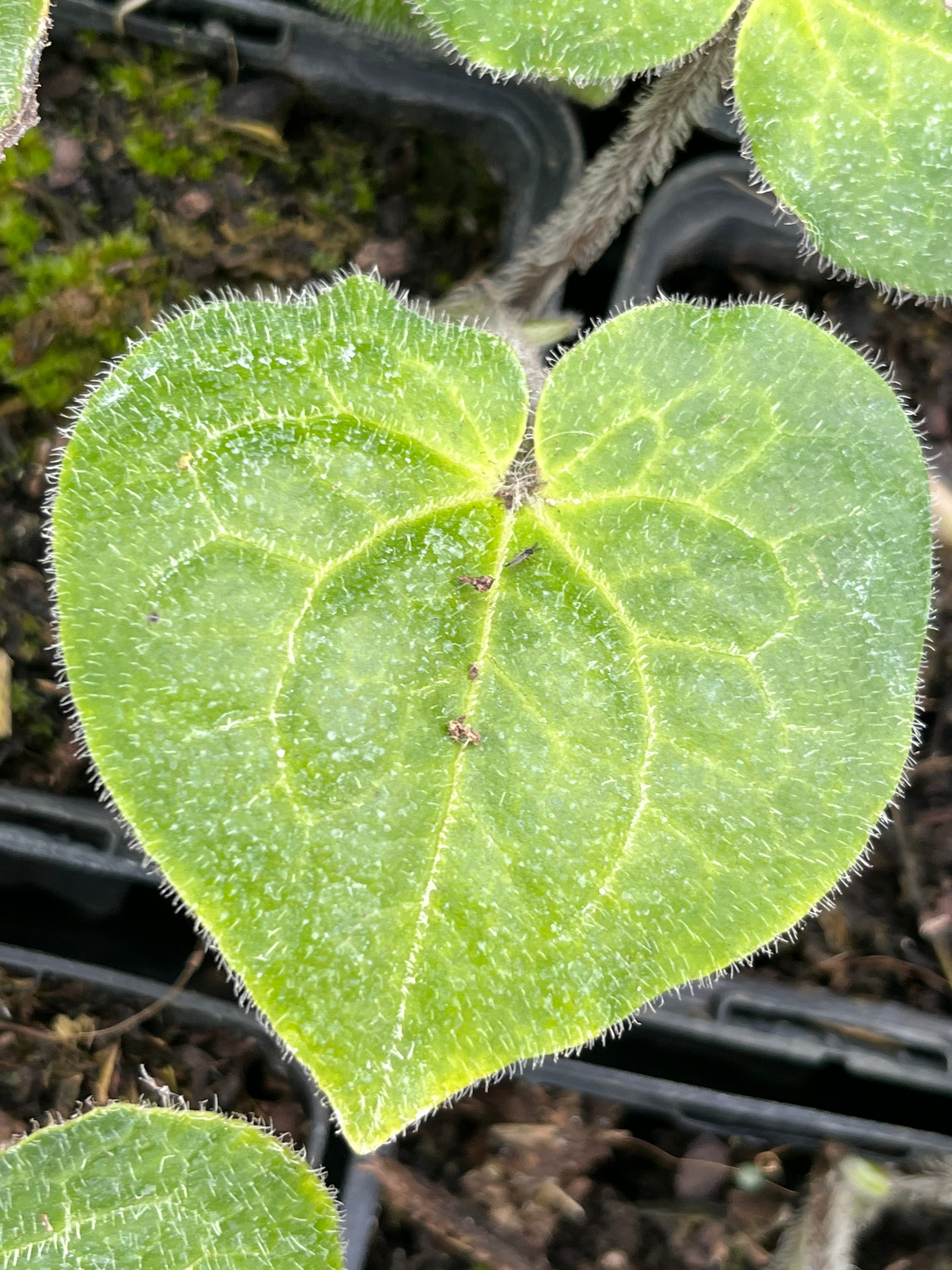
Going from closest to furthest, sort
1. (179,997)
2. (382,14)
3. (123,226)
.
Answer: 1. (382,14)
2. (179,997)
3. (123,226)

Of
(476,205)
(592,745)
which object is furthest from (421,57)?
(592,745)

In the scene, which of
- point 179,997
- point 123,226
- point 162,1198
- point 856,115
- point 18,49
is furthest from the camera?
point 123,226

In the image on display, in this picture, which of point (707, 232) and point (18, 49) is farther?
point (707, 232)

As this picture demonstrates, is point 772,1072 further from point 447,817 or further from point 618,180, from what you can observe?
point 618,180

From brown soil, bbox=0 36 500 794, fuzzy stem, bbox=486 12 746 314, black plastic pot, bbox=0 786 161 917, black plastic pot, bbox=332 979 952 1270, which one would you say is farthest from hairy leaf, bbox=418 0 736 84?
black plastic pot, bbox=332 979 952 1270

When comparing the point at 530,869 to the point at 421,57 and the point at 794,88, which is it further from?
the point at 421,57

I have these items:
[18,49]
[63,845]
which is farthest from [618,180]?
[63,845]

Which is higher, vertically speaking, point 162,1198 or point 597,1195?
point 162,1198

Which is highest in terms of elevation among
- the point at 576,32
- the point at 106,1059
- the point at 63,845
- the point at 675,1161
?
the point at 576,32
